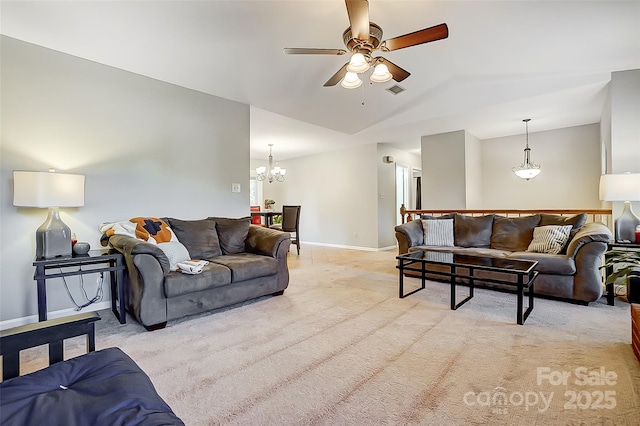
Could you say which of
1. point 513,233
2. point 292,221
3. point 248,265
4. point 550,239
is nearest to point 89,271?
point 248,265

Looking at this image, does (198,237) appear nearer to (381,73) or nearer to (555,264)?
(381,73)

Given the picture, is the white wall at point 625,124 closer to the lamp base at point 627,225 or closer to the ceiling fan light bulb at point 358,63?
the lamp base at point 627,225

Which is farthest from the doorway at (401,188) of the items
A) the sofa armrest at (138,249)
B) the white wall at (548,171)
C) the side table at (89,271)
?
the side table at (89,271)

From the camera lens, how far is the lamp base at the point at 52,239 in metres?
2.43

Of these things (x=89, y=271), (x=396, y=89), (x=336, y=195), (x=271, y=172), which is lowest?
(x=89, y=271)

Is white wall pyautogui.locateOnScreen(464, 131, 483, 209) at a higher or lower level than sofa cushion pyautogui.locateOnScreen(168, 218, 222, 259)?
higher

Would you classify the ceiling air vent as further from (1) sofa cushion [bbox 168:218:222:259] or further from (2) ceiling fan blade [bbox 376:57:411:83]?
(1) sofa cushion [bbox 168:218:222:259]

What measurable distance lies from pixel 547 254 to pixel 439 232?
1368mm

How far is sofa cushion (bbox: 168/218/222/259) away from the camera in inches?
130

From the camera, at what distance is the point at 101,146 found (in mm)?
3137

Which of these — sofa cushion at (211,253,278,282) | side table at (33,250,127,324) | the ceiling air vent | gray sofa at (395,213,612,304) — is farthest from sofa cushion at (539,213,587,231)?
side table at (33,250,127,324)

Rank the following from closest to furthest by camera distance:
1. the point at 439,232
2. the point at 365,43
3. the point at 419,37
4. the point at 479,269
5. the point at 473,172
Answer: the point at 419,37 → the point at 365,43 → the point at 479,269 → the point at 439,232 → the point at 473,172

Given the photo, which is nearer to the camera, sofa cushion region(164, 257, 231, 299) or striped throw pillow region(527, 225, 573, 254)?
sofa cushion region(164, 257, 231, 299)

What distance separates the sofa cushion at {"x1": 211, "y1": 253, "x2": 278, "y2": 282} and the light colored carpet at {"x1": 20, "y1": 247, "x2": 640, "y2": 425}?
0.32 metres
